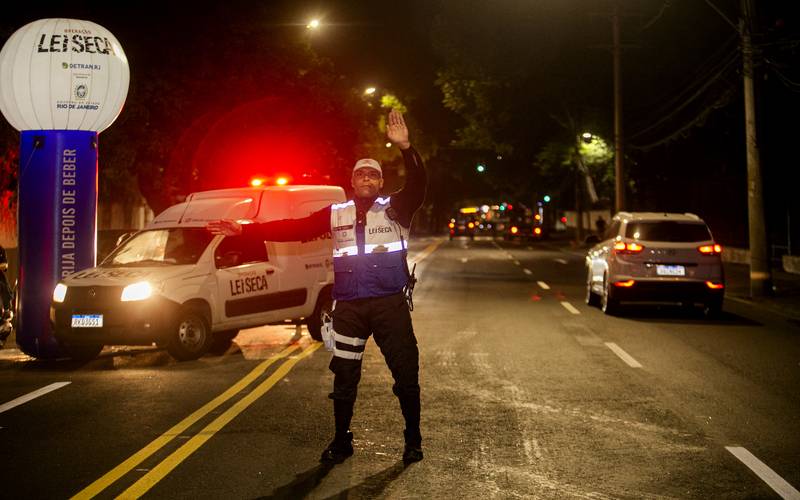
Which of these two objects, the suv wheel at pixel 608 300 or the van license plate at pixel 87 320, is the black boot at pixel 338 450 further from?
the suv wheel at pixel 608 300

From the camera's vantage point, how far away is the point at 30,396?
9641mm

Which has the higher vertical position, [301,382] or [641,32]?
[641,32]

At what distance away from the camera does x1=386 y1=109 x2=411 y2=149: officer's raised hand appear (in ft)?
22.4

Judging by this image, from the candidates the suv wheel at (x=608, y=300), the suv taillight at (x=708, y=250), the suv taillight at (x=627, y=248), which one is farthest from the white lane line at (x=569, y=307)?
the suv taillight at (x=708, y=250)

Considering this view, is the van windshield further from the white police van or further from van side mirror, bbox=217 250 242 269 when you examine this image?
van side mirror, bbox=217 250 242 269

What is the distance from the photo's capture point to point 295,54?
107ft

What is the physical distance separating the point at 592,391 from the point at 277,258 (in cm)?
525

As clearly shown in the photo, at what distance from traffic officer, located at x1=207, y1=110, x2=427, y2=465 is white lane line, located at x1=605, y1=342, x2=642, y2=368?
16.9 feet

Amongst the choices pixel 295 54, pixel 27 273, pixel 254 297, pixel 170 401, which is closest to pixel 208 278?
pixel 254 297

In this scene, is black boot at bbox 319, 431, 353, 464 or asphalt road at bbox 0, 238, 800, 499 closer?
asphalt road at bbox 0, 238, 800, 499

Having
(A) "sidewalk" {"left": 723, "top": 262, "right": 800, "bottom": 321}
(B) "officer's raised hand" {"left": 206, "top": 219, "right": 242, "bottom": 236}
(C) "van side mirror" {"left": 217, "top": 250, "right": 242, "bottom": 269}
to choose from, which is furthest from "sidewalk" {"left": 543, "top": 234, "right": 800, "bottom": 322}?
(B) "officer's raised hand" {"left": 206, "top": 219, "right": 242, "bottom": 236}

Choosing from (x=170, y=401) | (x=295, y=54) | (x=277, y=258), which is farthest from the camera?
(x=295, y=54)

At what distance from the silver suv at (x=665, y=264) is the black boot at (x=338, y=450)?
10.8 meters

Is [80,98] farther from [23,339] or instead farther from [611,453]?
[611,453]
